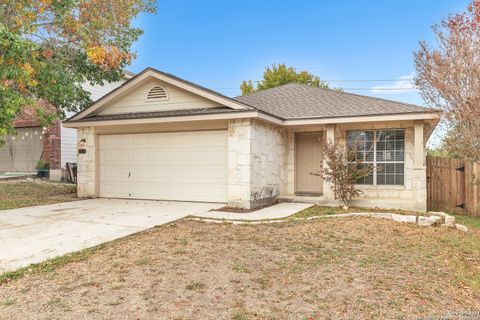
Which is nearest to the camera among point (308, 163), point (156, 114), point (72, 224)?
point (72, 224)

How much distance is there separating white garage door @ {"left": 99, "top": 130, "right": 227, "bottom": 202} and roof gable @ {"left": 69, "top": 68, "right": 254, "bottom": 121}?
827 millimetres

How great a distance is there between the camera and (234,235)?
6520 millimetres

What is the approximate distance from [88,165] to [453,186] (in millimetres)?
11656

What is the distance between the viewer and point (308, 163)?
1219 cm

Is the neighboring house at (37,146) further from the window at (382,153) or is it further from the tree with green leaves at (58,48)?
the window at (382,153)

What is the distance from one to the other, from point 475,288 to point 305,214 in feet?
15.9

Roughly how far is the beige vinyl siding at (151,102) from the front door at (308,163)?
361 cm

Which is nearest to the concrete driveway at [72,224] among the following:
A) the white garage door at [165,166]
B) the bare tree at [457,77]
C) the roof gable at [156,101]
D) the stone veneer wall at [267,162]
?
the white garage door at [165,166]

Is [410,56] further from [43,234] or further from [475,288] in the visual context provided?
[43,234]

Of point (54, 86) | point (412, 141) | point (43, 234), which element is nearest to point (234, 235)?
point (43, 234)

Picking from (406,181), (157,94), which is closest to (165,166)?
(157,94)

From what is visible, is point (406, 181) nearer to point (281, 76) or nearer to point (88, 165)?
point (88, 165)

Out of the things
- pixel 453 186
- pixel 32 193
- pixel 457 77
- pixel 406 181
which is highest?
pixel 457 77

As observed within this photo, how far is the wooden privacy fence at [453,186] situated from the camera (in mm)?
10555
